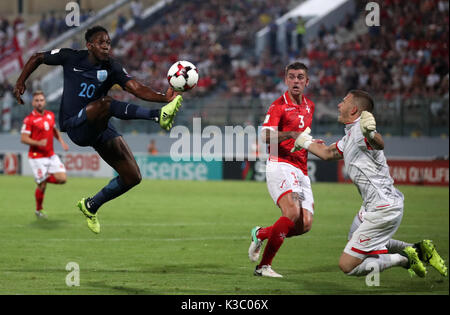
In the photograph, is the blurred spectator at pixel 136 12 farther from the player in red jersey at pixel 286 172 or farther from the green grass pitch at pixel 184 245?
the player in red jersey at pixel 286 172

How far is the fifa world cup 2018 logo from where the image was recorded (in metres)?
27.7

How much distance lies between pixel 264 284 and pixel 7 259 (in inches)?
143

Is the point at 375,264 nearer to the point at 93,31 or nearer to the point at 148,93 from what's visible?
the point at 148,93

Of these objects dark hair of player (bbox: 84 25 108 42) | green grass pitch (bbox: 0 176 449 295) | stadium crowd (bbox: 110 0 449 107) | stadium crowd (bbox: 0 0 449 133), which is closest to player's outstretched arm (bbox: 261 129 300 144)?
green grass pitch (bbox: 0 176 449 295)

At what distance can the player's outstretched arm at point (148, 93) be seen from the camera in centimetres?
884

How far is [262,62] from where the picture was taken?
3234 centimetres

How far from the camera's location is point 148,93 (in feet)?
29.6

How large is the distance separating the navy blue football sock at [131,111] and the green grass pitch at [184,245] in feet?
6.04

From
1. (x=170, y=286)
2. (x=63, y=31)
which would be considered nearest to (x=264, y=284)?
(x=170, y=286)

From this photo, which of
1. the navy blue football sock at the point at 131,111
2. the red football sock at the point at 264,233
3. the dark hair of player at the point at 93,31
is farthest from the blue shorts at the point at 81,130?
the red football sock at the point at 264,233

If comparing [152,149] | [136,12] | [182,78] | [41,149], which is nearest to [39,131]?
[41,149]

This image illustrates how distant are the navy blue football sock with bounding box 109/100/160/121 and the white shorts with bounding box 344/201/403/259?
253 centimetres

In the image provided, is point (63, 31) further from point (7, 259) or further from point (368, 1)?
point (7, 259)

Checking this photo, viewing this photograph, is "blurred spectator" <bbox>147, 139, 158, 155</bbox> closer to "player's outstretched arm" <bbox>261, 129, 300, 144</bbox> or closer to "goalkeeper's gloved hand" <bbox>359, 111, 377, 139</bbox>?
"player's outstretched arm" <bbox>261, 129, 300, 144</bbox>
